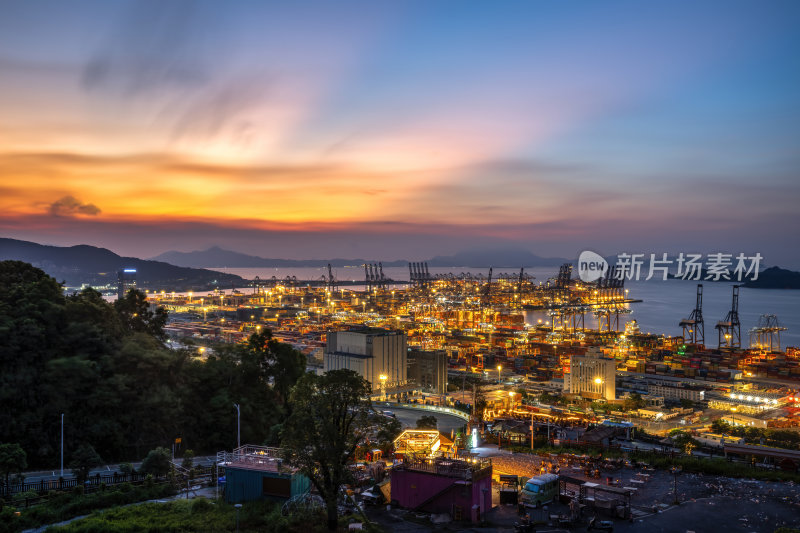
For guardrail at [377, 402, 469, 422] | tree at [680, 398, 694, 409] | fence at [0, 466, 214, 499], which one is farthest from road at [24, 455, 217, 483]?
tree at [680, 398, 694, 409]

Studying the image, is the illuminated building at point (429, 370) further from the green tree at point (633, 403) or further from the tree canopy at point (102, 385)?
the tree canopy at point (102, 385)

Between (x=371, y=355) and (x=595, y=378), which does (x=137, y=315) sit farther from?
(x=595, y=378)

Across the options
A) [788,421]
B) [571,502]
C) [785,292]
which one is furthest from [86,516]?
[785,292]

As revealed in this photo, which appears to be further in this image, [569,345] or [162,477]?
[569,345]

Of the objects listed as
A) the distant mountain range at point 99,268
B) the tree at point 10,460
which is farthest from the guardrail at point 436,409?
the distant mountain range at point 99,268

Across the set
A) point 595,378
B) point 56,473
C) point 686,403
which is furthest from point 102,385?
point 686,403

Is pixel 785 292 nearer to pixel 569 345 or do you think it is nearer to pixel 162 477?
pixel 569 345
